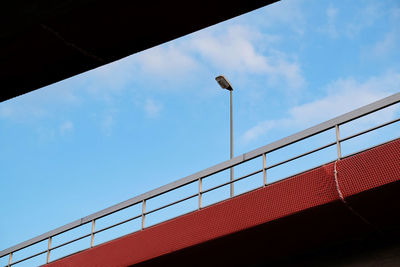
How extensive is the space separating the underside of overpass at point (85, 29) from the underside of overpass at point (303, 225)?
23.2 ft

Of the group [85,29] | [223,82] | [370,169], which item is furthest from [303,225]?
[223,82]

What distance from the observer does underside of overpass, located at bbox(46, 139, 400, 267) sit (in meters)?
8.79

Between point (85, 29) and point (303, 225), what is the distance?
8.19 metres

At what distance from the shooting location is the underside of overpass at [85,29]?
1797 mm

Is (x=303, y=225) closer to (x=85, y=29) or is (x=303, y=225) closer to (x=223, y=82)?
(x=85, y=29)

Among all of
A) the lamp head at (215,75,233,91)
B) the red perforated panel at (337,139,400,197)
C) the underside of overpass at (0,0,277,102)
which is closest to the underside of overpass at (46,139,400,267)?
the red perforated panel at (337,139,400,197)

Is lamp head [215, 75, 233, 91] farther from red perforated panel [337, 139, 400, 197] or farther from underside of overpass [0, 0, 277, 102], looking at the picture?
underside of overpass [0, 0, 277, 102]

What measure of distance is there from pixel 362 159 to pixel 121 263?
557cm

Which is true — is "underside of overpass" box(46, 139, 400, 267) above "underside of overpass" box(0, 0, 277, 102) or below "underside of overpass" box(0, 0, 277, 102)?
above

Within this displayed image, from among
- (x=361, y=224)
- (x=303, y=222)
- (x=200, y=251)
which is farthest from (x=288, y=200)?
(x=200, y=251)

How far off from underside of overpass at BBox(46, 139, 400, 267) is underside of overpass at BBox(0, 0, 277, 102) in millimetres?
7072

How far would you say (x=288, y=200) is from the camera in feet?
31.2

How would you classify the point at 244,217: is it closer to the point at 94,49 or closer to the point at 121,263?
the point at 121,263

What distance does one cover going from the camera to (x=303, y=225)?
31.4 ft
